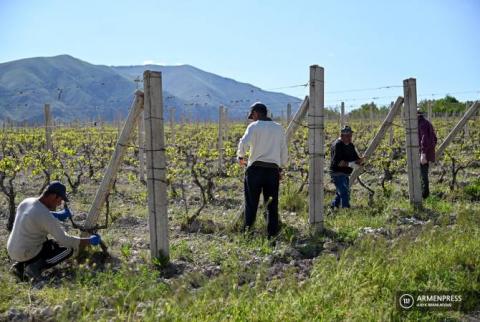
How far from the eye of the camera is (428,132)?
894 cm

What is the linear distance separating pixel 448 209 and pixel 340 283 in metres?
4.45

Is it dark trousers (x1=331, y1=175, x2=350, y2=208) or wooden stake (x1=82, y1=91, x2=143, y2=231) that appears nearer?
wooden stake (x1=82, y1=91, x2=143, y2=231)

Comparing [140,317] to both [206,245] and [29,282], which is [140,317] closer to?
[29,282]

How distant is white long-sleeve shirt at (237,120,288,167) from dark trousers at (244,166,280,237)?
158 mm

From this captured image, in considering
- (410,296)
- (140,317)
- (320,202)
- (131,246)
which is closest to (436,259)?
(410,296)

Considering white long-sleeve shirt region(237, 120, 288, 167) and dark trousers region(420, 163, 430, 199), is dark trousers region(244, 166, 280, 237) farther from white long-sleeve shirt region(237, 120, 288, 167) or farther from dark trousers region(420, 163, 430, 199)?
dark trousers region(420, 163, 430, 199)

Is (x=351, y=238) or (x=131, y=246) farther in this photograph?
(x=351, y=238)

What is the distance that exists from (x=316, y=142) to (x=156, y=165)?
2395 mm

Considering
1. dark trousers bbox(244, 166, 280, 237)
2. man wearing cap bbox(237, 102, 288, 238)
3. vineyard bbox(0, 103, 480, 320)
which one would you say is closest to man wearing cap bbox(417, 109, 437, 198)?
vineyard bbox(0, 103, 480, 320)

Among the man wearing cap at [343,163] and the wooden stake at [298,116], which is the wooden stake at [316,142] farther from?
the man wearing cap at [343,163]

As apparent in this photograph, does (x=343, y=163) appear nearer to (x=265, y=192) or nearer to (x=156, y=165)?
(x=265, y=192)

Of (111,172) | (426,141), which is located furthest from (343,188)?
(111,172)

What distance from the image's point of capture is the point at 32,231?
4809 mm

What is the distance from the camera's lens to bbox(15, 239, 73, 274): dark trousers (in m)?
4.85
